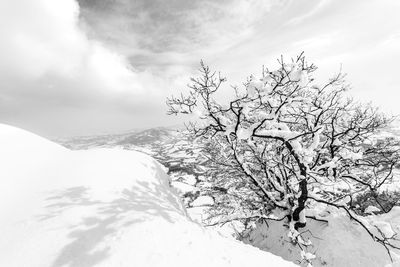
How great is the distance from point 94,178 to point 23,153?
3.67m

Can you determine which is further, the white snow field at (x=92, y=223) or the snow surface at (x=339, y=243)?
the snow surface at (x=339, y=243)

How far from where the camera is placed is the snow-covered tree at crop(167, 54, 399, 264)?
8.68 meters

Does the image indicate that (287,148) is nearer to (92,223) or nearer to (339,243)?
(339,243)

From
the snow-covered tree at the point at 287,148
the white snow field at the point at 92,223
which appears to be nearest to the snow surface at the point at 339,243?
the snow-covered tree at the point at 287,148

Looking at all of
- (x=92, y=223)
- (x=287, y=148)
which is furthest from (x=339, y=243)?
(x=92, y=223)

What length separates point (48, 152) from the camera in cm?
1171

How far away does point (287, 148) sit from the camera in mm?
10820

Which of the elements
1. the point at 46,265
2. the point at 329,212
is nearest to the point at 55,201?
the point at 46,265

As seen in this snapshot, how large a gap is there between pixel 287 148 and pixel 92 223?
7922 mm

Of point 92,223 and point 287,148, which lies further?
point 287,148

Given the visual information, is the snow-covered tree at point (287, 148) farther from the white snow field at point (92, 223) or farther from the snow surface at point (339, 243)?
the white snow field at point (92, 223)

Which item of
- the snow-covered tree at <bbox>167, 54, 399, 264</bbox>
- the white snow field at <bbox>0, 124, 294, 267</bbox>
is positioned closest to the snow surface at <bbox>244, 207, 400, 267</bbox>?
the snow-covered tree at <bbox>167, 54, 399, 264</bbox>

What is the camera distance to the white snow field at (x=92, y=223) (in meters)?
5.67

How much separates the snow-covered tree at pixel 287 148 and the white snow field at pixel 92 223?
3.33 metres
